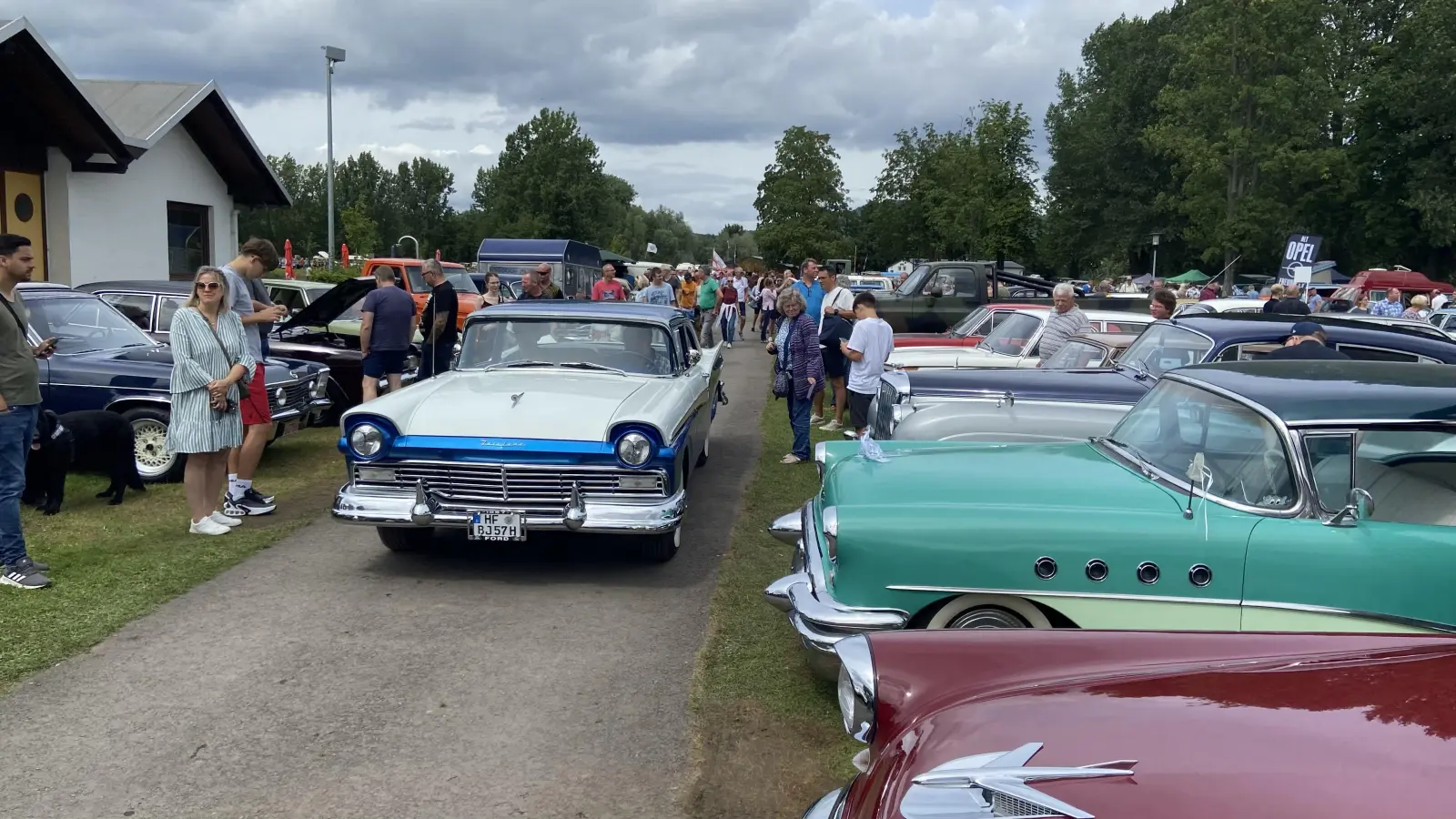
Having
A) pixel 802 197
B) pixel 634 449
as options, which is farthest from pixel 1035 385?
pixel 802 197

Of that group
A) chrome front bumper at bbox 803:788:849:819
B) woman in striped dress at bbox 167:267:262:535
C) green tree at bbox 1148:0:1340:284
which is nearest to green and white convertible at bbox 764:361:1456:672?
chrome front bumper at bbox 803:788:849:819

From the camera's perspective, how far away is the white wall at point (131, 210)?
1650 centimetres

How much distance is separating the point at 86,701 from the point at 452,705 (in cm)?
152

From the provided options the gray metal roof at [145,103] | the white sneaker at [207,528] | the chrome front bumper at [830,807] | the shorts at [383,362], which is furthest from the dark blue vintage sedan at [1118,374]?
Result: the gray metal roof at [145,103]

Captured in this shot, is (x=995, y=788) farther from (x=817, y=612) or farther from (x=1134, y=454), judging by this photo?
(x=1134, y=454)

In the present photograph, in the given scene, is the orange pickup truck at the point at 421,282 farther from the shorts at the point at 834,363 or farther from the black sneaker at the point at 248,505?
the black sneaker at the point at 248,505

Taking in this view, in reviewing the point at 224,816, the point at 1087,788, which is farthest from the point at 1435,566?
the point at 224,816

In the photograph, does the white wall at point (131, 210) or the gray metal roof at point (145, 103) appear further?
the gray metal roof at point (145, 103)

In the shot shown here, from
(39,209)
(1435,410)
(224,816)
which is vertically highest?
(39,209)

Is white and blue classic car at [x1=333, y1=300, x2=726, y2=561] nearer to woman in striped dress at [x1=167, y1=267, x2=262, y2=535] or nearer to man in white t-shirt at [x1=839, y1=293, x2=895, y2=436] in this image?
woman in striped dress at [x1=167, y1=267, x2=262, y2=535]

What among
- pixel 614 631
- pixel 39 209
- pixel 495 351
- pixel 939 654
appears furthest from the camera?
pixel 39 209

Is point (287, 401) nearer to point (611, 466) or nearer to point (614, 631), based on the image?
point (611, 466)

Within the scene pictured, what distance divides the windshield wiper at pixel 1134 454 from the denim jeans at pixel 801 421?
16.3 ft

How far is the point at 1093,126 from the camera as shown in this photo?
60156mm
